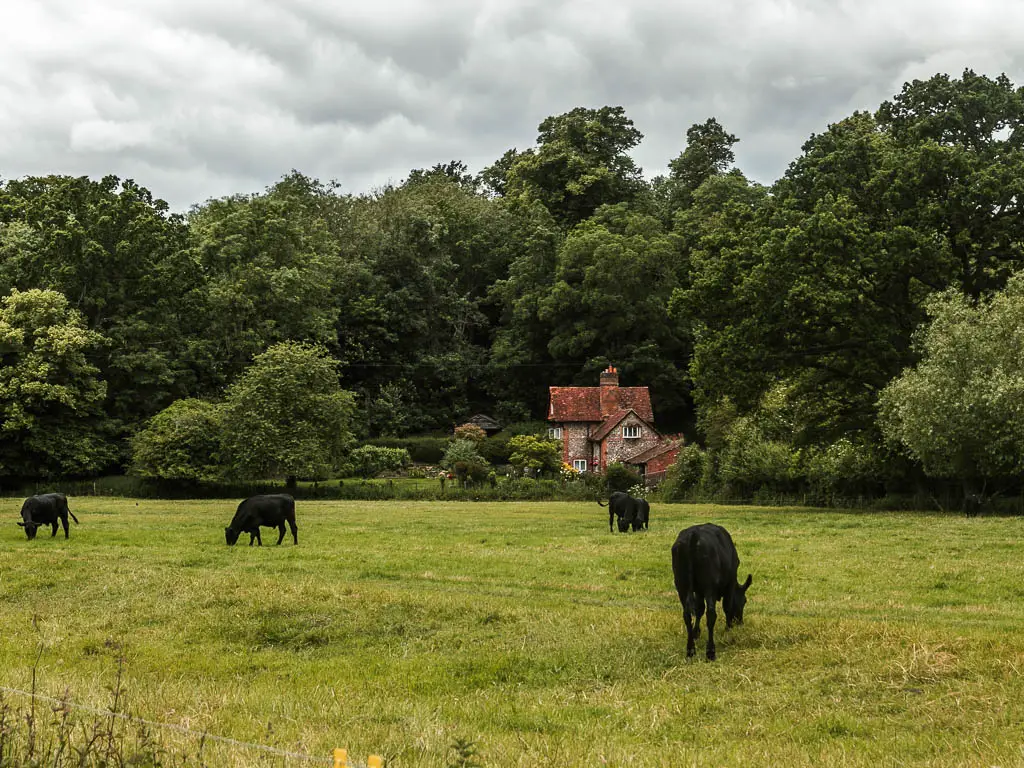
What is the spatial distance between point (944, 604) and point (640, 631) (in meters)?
5.94

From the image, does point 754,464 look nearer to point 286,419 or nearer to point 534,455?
point 534,455

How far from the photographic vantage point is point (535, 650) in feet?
41.8

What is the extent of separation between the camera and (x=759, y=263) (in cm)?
4253

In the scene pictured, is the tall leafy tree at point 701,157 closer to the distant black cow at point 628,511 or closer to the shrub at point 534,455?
the shrub at point 534,455

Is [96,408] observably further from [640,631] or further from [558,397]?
[640,631]

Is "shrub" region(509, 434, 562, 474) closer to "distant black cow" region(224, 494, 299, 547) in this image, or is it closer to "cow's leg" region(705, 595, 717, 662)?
"distant black cow" region(224, 494, 299, 547)

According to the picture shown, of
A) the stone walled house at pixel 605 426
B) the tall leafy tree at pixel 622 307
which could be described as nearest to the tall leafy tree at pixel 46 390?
the stone walled house at pixel 605 426

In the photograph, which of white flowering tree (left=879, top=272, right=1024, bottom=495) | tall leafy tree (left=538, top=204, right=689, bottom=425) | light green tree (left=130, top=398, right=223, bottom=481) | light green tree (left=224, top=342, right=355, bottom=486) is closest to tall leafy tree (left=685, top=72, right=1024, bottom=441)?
white flowering tree (left=879, top=272, right=1024, bottom=495)

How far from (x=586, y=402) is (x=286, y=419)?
3008cm

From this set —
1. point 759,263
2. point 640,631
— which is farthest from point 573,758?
point 759,263

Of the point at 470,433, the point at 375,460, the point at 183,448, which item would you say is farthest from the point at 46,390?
the point at 470,433

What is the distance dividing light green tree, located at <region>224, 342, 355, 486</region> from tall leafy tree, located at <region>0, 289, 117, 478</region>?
33.7ft

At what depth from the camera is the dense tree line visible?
1663 inches

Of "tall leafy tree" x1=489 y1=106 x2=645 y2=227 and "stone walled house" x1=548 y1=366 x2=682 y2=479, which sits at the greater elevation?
"tall leafy tree" x1=489 y1=106 x2=645 y2=227
